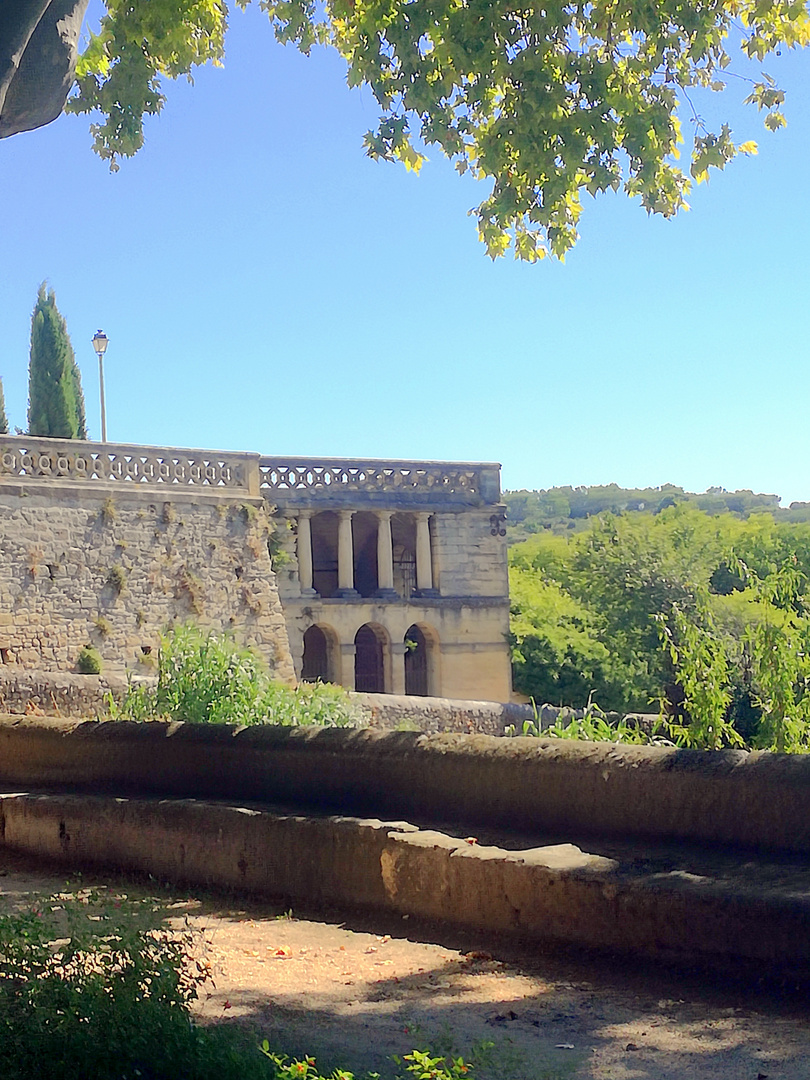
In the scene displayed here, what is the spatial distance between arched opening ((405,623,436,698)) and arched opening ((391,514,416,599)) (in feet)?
3.56

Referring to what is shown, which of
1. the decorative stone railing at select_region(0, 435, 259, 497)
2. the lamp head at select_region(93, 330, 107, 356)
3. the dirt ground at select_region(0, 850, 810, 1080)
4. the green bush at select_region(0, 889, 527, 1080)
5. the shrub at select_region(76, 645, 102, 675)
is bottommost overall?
the dirt ground at select_region(0, 850, 810, 1080)

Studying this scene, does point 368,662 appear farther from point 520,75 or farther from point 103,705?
point 520,75

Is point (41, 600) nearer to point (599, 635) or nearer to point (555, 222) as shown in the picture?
point (555, 222)

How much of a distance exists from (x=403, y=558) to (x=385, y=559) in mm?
1605

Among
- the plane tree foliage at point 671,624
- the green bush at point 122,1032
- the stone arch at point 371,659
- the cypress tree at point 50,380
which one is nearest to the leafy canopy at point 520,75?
the plane tree foliage at point 671,624

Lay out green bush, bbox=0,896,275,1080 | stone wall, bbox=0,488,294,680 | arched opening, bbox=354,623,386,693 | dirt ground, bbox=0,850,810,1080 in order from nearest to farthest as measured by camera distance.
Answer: green bush, bbox=0,896,275,1080 → dirt ground, bbox=0,850,810,1080 → stone wall, bbox=0,488,294,680 → arched opening, bbox=354,623,386,693

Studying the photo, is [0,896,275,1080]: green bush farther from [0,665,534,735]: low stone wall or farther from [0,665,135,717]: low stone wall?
[0,665,135,717]: low stone wall

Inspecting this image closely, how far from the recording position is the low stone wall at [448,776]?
18.7ft

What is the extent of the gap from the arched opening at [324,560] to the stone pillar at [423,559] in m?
2.23

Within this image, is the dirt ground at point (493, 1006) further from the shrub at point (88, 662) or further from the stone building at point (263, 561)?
the stone building at point (263, 561)

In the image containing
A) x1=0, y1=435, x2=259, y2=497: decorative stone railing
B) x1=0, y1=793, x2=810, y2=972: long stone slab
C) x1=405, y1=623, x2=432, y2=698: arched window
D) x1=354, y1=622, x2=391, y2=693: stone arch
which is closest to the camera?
x1=0, y1=793, x2=810, y2=972: long stone slab

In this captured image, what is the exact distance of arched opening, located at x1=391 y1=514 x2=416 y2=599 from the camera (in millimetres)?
27891

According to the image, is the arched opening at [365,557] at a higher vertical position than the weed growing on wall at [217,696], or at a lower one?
higher

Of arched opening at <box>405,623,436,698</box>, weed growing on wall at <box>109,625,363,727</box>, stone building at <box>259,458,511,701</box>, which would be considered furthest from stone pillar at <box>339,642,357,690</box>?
weed growing on wall at <box>109,625,363,727</box>
